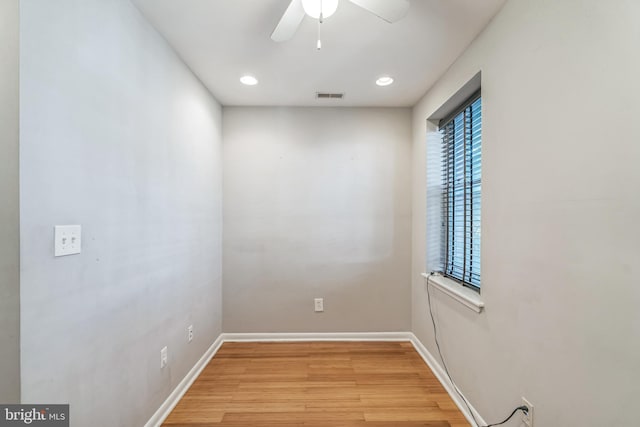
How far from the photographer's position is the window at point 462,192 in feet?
6.31

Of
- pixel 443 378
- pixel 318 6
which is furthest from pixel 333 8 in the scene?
pixel 443 378

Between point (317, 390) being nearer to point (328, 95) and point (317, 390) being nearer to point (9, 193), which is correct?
point (9, 193)

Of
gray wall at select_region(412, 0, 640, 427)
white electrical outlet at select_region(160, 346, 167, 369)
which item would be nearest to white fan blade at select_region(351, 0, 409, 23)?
gray wall at select_region(412, 0, 640, 427)

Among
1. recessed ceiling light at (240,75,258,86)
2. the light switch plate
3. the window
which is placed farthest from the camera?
recessed ceiling light at (240,75,258,86)

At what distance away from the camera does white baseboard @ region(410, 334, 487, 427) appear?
5.56ft

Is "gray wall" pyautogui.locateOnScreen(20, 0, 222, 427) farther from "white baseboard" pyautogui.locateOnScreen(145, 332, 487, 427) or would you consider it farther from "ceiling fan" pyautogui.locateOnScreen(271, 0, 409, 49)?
"ceiling fan" pyautogui.locateOnScreen(271, 0, 409, 49)

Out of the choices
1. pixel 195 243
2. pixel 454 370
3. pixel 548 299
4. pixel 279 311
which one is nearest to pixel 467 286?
pixel 454 370

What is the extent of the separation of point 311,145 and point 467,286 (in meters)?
1.93

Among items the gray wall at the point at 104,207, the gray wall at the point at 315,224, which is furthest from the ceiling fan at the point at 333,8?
the gray wall at the point at 315,224

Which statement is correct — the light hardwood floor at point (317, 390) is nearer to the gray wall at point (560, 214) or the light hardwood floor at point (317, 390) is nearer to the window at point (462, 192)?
the gray wall at point (560, 214)

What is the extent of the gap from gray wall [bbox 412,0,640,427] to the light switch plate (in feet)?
6.59

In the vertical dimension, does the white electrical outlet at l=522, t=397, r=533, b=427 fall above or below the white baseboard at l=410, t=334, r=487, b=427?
above

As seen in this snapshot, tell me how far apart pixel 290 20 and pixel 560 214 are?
5.04ft

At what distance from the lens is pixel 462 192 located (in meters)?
2.12
